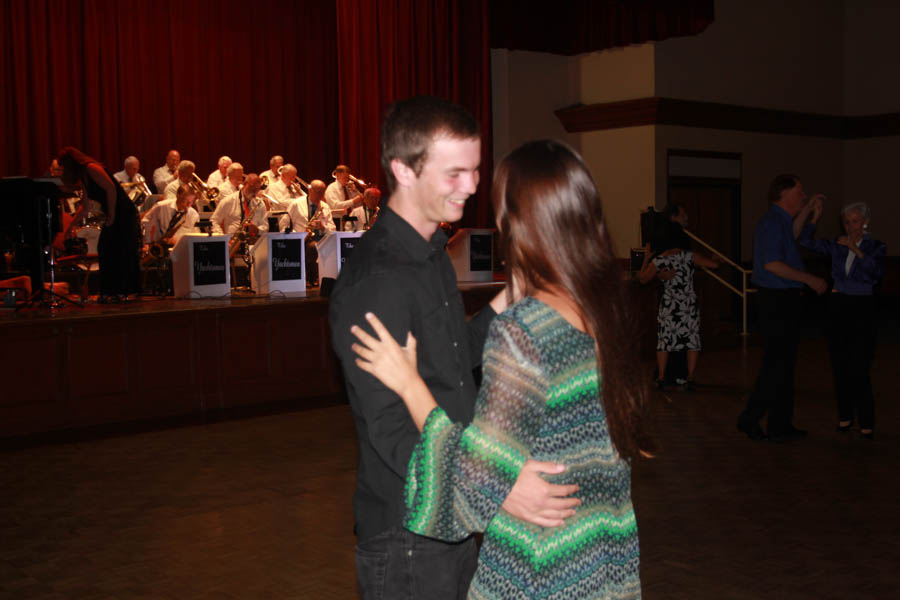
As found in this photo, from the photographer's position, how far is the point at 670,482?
14.9ft

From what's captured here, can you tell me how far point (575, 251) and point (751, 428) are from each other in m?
4.31

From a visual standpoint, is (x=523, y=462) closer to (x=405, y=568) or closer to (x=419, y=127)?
(x=405, y=568)

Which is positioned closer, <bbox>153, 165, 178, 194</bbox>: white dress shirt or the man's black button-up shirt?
the man's black button-up shirt

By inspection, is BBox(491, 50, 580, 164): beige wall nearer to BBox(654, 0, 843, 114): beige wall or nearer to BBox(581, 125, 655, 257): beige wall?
BBox(581, 125, 655, 257): beige wall

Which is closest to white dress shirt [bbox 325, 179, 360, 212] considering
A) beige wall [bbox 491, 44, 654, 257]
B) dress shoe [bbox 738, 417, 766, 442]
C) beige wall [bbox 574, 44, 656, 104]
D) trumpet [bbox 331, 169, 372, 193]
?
trumpet [bbox 331, 169, 372, 193]

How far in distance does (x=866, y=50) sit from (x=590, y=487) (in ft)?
48.8

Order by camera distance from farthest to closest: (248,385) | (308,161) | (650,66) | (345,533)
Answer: (308,161)
(650,66)
(248,385)
(345,533)

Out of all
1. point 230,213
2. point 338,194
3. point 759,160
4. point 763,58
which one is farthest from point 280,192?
point 763,58

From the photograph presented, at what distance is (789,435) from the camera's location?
17.5 ft

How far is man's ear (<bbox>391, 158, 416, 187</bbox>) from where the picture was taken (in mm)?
1540

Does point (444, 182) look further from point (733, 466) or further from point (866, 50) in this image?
point (866, 50)

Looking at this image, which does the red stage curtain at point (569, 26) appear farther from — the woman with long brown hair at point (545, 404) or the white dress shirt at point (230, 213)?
the woman with long brown hair at point (545, 404)

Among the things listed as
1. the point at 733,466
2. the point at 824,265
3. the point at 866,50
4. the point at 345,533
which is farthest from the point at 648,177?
the point at 345,533

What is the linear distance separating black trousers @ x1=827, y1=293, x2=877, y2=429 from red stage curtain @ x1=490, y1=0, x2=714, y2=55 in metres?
6.52
